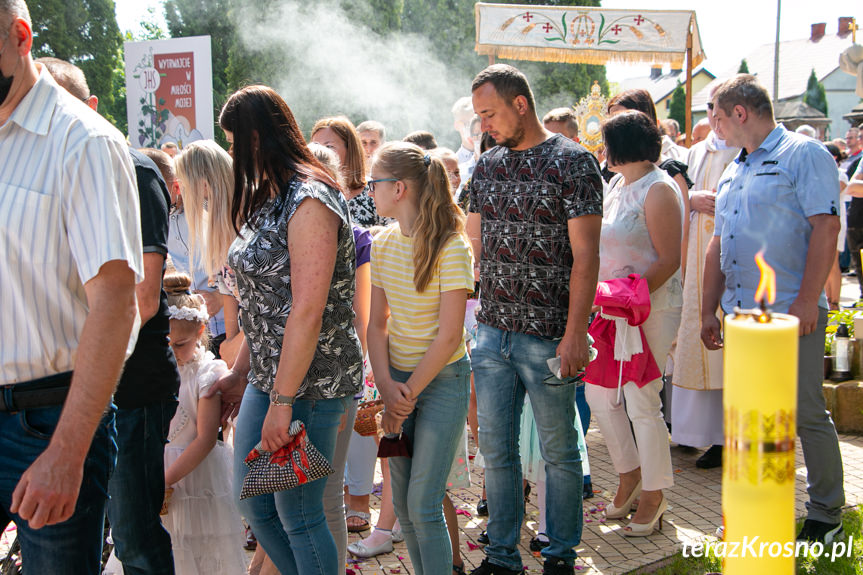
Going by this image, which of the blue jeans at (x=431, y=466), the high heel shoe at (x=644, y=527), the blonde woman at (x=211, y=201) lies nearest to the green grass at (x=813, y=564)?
the high heel shoe at (x=644, y=527)

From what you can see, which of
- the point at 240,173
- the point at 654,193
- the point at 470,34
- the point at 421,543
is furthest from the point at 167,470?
the point at 470,34

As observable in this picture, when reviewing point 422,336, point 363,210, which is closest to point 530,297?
point 422,336

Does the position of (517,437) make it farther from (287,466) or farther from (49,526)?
(49,526)

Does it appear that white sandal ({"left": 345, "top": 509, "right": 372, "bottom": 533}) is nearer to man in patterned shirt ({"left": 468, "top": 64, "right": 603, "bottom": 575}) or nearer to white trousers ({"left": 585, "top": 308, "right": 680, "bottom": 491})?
man in patterned shirt ({"left": 468, "top": 64, "right": 603, "bottom": 575})

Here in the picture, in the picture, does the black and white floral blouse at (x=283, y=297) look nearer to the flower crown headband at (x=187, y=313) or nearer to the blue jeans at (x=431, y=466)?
the blue jeans at (x=431, y=466)

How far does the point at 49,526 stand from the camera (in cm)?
192

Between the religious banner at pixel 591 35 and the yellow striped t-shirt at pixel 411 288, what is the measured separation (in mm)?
8367

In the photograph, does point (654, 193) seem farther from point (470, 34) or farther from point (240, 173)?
point (470, 34)

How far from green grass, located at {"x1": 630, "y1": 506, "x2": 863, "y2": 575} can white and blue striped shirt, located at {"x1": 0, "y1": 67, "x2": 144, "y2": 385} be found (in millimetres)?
2701

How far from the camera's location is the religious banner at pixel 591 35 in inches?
427

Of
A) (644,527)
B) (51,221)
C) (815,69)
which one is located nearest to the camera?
(51,221)

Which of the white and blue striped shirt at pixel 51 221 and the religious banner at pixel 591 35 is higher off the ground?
the religious banner at pixel 591 35

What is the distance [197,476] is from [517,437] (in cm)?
144

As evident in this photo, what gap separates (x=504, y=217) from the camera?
3387 mm
